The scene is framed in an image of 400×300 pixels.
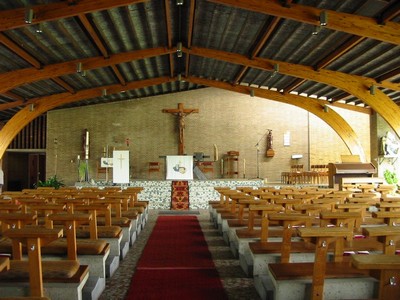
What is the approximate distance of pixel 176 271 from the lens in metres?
4.66

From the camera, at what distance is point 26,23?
7.72 metres

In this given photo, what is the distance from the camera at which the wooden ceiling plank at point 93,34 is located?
8.84 meters

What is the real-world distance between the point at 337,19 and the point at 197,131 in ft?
35.1

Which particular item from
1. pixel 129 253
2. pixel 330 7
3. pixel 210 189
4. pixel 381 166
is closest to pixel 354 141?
pixel 381 166

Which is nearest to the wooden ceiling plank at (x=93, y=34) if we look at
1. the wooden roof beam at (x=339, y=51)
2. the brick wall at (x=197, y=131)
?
the wooden roof beam at (x=339, y=51)

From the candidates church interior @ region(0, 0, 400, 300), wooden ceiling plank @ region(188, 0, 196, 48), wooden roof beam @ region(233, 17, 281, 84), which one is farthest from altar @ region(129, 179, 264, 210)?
wooden ceiling plank @ region(188, 0, 196, 48)

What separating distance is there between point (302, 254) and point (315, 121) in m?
14.9

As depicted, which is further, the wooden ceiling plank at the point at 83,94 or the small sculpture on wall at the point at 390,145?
the small sculpture on wall at the point at 390,145

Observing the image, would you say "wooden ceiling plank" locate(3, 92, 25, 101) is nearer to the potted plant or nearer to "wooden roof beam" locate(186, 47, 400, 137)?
"wooden roof beam" locate(186, 47, 400, 137)

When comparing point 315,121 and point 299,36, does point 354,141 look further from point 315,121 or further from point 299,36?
point 299,36

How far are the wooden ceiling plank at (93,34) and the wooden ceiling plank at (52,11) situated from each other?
26.7 inches

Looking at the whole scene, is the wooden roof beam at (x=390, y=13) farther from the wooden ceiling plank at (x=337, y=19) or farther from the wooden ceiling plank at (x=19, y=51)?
the wooden ceiling plank at (x=19, y=51)

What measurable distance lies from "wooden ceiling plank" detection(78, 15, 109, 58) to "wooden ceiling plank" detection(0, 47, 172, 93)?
0.39 meters

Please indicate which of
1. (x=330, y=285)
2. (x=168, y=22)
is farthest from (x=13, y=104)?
(x=330, y=285)
